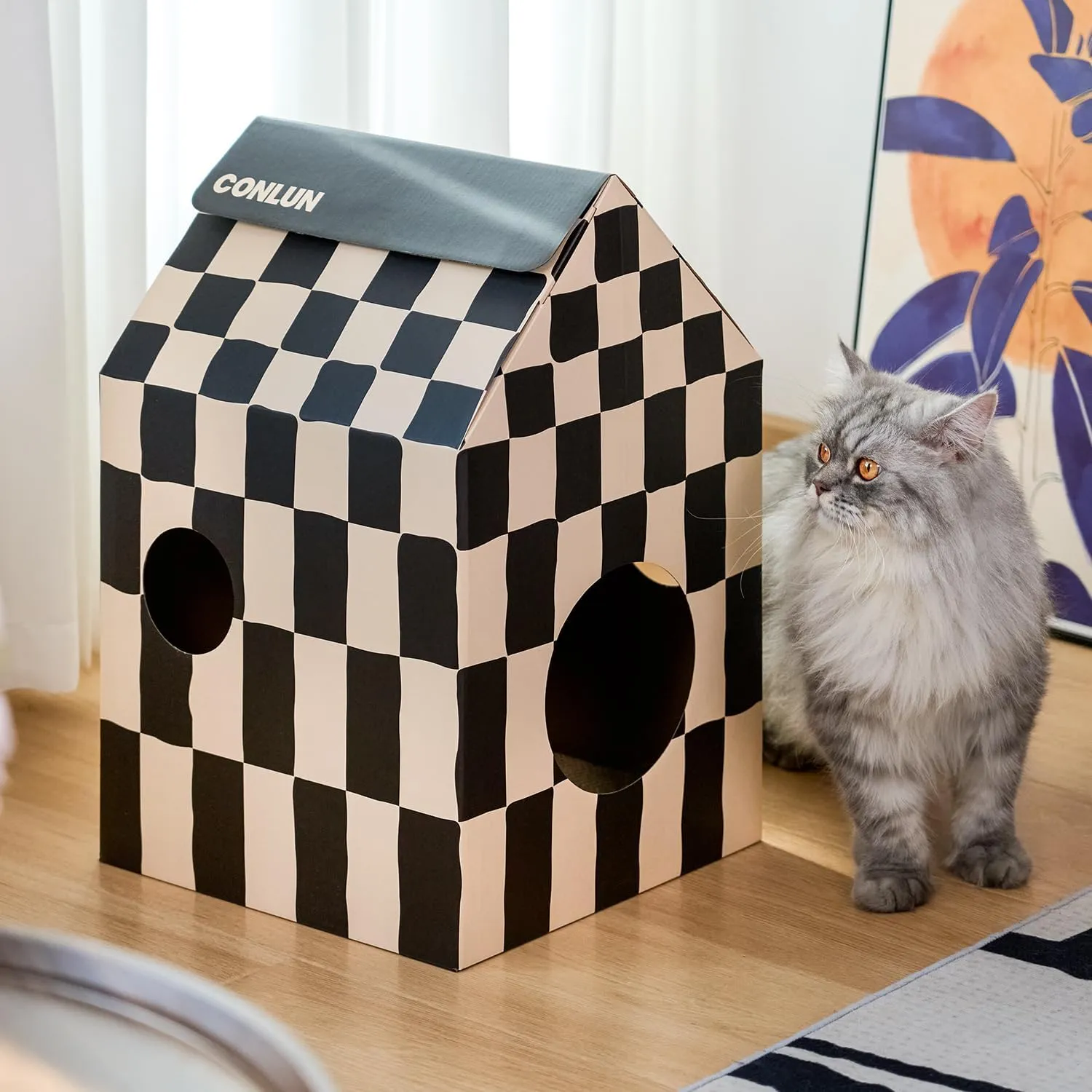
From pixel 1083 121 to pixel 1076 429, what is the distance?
38cm

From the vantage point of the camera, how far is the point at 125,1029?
69cm

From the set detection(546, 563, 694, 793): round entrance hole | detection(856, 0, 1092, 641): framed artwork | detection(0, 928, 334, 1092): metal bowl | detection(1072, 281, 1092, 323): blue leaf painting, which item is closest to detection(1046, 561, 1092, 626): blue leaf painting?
detection(856, 0, 1092, 641): framed artwork

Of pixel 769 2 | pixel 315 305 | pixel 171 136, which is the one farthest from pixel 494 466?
pixel 769 2

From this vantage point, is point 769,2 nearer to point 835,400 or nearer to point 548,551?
point 835,400

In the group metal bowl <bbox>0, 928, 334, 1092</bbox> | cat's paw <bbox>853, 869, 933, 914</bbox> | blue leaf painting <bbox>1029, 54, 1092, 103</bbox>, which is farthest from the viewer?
blue leaf painting <bbox>1029, 54, 1092, 103</bbox>

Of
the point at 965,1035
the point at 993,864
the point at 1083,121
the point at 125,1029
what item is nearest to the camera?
the point at 125,1029

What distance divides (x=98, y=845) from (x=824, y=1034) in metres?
0.66

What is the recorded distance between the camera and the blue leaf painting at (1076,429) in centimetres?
204

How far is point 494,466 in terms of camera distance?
1.17 metres

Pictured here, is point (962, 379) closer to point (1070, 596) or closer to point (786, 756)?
point (1070, 596)

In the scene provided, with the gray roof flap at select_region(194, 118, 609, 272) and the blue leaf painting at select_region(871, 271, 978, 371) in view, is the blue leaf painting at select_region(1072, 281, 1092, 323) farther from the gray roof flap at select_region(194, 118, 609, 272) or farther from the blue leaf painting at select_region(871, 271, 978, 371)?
the gray roof flap at select_region(194, 118, 609, 272)

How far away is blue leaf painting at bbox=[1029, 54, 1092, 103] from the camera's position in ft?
6.56

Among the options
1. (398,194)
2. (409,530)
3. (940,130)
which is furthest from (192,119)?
(940,130)

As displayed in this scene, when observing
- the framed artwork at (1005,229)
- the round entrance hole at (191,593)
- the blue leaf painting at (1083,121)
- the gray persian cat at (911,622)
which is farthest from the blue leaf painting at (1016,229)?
the round entrance hole at (191,593)
